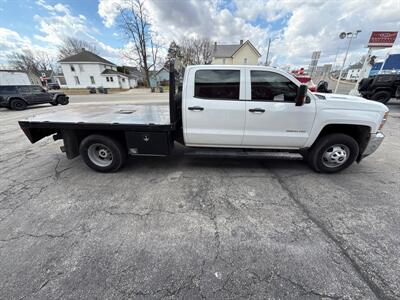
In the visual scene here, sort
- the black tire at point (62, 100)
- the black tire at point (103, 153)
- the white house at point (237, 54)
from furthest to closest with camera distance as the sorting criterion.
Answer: the white house at point (237, 54) → the black tire at point (62, 100) → the black tire at point (103, 153)

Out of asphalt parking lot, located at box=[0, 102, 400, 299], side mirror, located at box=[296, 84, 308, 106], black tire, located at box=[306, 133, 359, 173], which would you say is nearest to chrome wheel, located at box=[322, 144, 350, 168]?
black tire, located at box=[306, 133, 359, 173]

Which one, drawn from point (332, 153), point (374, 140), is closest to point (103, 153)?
point (332, 153)

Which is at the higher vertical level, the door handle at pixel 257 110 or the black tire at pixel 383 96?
the door handle at pixel 257 110

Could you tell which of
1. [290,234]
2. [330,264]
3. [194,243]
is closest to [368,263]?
[330,264]

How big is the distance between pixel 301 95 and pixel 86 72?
2053 inches

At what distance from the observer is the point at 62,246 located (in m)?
2.14

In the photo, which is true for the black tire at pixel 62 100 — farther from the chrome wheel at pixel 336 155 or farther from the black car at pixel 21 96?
the chrome wheel at pixel 336 155

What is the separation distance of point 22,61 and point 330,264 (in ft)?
302

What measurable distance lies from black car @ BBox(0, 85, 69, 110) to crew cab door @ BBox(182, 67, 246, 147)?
51.6 ft

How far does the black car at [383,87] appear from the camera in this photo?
35.7 feet

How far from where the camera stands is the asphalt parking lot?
1.72m

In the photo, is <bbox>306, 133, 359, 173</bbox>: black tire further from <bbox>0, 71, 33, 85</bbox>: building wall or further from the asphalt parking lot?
<bbox>0, 71, 33, 85</bbox>: building wall

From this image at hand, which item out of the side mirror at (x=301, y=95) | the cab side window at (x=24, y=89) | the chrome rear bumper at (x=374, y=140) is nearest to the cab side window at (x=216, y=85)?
the side mirror at (x=301, y=95)

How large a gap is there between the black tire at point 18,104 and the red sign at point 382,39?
85.7 ft
